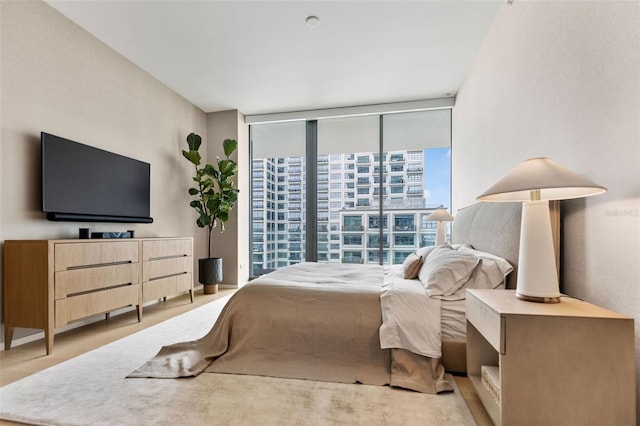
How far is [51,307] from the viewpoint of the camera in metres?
2.33

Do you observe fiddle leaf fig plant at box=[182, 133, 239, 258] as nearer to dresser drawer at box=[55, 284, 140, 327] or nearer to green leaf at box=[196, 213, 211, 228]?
green leaf at box=[196, 213, 211, 228]

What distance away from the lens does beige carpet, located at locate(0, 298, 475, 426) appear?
149 centimetres

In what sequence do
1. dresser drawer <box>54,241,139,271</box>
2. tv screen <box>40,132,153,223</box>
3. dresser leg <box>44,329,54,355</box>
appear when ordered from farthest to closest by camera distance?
tv screen <box>40,132,153,223</box>
dresser drawer <box>54,241,139,271</box>
dresser leg <box>44,329,54,355</box>

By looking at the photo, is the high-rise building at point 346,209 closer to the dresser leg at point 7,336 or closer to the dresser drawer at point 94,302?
the dresser drawer at point 94,302

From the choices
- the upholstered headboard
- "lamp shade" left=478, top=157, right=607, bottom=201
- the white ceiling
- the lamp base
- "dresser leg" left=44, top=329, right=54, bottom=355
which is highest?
the white ceiling

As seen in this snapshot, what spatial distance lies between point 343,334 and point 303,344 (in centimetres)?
27

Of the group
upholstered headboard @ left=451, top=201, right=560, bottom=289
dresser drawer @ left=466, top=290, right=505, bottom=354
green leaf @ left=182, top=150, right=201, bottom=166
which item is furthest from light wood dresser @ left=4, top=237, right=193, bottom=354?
upholstered headboard @ left=451, top=201, right=560, bottom=289

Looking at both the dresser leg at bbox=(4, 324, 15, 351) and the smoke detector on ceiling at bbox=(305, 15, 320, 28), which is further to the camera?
the smoke detector on ceiling at bbox=(305, 15, 320, 28)

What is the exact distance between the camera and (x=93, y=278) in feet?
8.80

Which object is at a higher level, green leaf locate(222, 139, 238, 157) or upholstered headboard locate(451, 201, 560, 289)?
green leaf locate(222, 139, 238, 157)

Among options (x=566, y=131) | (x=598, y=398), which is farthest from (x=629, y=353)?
(x=566, y=131)

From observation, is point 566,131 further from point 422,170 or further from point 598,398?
point 422,170

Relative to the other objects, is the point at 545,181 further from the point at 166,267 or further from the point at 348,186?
the point at 348,186

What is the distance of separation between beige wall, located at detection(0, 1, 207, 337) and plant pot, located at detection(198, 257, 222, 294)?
65cm
